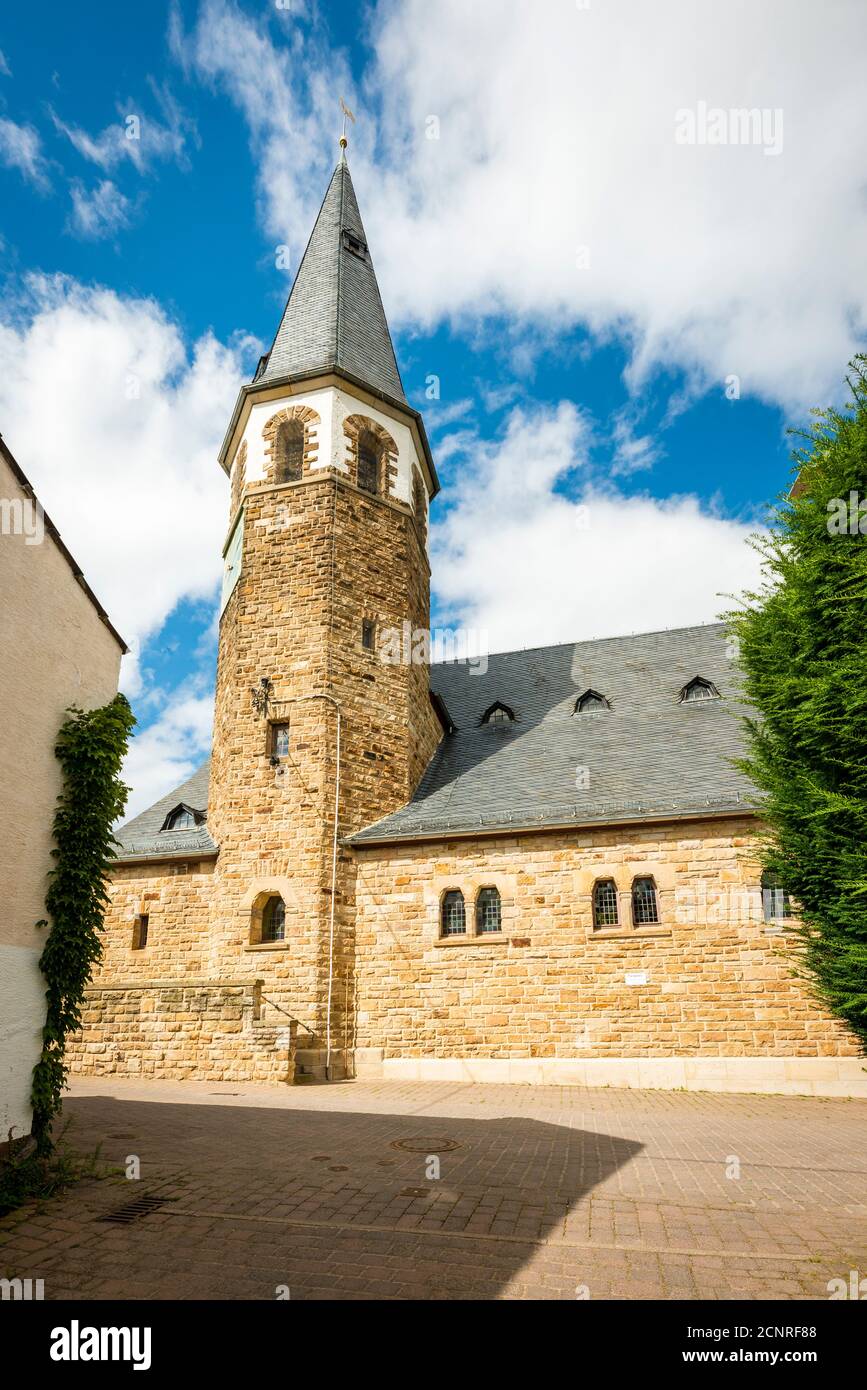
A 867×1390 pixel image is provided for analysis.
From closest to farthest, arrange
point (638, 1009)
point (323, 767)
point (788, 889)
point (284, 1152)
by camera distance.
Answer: point (284, 1152)
point (788, 889)
point (638, 1009)
point (323, 767)

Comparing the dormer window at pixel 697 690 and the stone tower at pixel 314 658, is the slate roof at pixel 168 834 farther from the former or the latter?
the dormer window at pixel 697 690

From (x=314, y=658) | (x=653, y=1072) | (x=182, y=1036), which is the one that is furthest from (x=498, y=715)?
(x=182, y=1036)

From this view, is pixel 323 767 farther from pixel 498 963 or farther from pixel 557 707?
pixel 557 707

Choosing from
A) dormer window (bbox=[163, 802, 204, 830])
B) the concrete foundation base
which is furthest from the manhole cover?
dormer window (bbox=[163, 802, 204, 830])

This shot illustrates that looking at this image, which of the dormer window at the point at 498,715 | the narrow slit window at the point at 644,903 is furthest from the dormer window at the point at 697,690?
the narrow slit window at the point at 644,903

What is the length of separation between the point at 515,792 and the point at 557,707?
385 cm

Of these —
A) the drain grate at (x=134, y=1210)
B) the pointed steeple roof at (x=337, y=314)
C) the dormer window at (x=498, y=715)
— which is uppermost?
the pointed steeple roof at (x=337, y=314)

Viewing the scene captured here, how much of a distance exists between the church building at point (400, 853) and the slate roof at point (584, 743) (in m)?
0.09

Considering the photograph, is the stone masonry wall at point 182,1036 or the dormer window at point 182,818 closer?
the stone masonry wall at point 182,1036

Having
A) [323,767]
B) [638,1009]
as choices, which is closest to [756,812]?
[638,1009]

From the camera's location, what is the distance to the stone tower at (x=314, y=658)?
47.4 ft

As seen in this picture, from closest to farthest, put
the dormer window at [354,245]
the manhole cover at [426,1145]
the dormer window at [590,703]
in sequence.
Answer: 1. the manhole cover at [426,1145]
2. the dormer window at [590,703]
3. the dormer window at [354,245]
